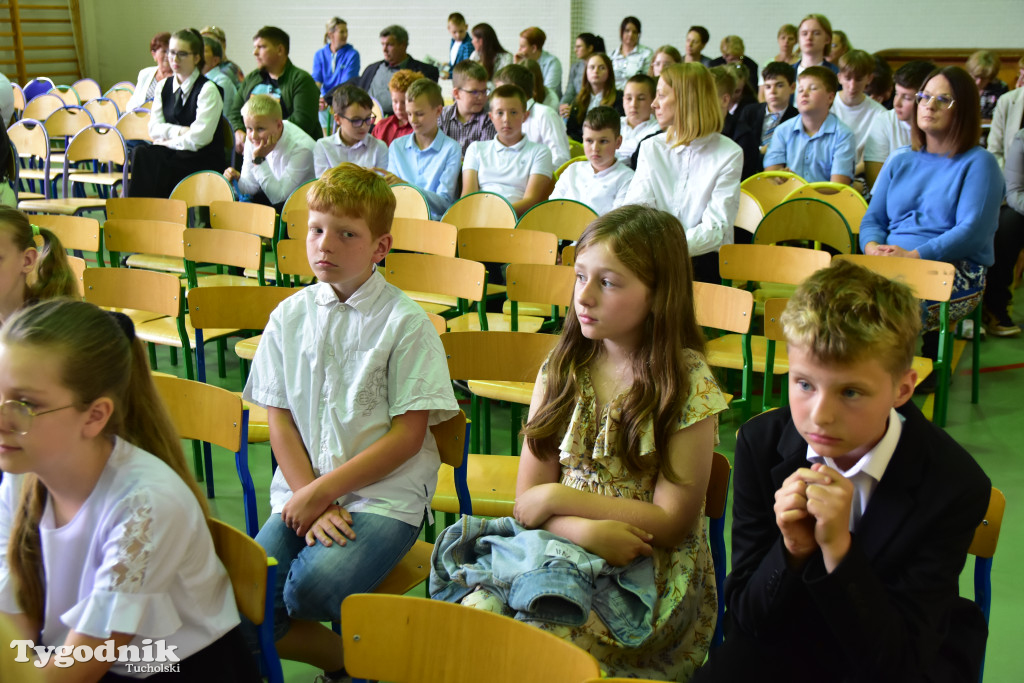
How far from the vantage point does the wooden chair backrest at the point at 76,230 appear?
3.79 m

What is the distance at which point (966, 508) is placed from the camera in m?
1.18

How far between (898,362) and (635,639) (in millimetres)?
601

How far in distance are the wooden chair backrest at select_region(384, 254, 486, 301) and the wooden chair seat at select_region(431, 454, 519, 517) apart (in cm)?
88

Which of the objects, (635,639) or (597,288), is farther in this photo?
(597,288)

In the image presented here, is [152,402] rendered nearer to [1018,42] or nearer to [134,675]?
[134,675]

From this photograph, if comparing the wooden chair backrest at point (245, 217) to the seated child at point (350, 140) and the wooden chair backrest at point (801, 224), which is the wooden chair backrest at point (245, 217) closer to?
the seated child at point (350, 140)

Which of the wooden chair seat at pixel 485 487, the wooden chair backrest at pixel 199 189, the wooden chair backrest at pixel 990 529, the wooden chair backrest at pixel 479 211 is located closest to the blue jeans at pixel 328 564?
the wooden chair seat at pixel 485 487

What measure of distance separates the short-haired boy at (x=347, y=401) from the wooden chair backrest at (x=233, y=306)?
33.1 inches

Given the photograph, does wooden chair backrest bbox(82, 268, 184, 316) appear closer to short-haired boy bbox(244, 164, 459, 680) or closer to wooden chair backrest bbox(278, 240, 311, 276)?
wooden chair backrest bbox(278, 240, 311, 276)

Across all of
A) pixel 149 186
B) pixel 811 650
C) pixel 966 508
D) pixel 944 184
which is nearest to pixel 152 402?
pixel 811 650

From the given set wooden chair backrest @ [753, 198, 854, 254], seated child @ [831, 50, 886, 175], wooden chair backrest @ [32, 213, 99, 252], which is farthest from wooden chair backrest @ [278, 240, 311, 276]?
seated child @ [831, 50, 886, 175]

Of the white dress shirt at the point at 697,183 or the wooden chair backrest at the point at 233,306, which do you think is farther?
the white dress shirt at the point at 697,183

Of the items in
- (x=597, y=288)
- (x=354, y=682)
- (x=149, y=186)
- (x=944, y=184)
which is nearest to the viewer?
(x=354, y=682)

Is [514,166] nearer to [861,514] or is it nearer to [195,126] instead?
[195,126]
